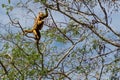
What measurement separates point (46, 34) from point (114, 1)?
1.61 meters

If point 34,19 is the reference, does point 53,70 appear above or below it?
below

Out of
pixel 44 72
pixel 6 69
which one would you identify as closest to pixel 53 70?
pixel 44 72

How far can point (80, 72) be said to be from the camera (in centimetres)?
816

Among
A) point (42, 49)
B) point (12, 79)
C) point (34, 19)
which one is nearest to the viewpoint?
point (34, 19)

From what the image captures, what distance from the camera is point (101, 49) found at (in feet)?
26.6

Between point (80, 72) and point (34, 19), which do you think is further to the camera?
point (80, 72)

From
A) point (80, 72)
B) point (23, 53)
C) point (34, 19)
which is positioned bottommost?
point (80, 72)

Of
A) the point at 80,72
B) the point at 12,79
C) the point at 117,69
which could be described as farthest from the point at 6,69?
the point at 117,69

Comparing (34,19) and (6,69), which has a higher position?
(34,19)

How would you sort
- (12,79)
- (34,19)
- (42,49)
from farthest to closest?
(42,49) < (12,79) < (34,19)

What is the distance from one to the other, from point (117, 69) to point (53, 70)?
55.1 inches

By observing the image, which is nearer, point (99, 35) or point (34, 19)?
point (34, 19)

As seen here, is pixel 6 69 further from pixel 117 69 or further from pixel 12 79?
pixel 117 69

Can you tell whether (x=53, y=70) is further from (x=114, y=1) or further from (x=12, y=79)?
(x=114, y=1)
